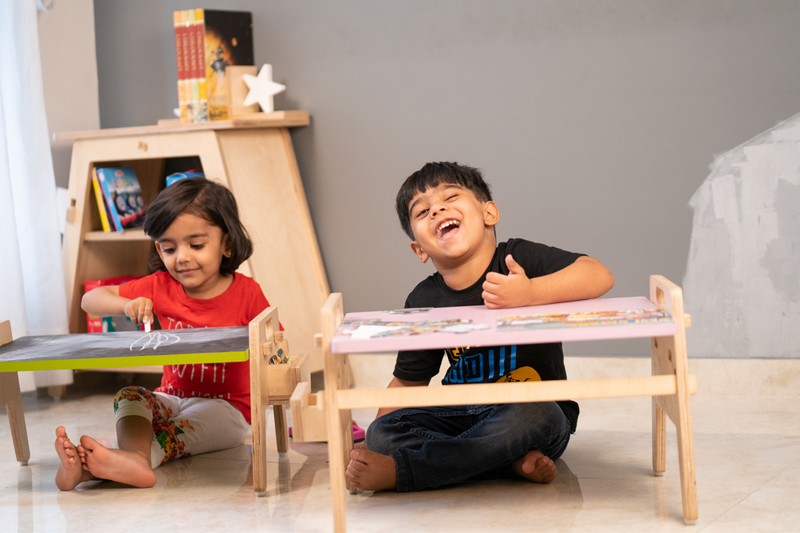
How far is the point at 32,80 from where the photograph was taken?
2.03m

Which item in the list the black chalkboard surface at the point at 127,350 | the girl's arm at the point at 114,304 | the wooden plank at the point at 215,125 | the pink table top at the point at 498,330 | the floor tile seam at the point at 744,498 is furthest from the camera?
the wooden plank at the point at 215,125

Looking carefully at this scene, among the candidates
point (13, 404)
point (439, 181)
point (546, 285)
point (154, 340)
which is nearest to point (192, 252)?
point (154, 340)

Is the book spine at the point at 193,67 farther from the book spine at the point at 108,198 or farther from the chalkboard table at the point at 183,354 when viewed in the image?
the chalkboard table at the point at 183,354

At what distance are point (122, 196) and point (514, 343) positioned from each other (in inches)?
60.9

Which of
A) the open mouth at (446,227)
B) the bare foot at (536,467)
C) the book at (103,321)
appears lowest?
the bare foot at (536,467)

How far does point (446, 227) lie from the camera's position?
132cm

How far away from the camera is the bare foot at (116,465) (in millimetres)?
1294

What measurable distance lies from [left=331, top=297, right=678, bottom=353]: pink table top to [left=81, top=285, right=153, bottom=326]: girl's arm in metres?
0.61

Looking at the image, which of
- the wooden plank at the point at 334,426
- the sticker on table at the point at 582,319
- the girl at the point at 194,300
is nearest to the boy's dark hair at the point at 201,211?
the girl at the point at 194,300

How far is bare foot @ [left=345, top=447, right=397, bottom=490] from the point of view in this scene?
3.95 feet

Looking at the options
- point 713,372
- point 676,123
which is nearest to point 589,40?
point 676,123

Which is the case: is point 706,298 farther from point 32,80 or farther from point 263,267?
point 32,80

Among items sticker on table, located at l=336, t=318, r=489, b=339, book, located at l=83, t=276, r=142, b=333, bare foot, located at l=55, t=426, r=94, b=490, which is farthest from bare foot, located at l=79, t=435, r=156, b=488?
book, located at l=83, t=276, r=142, b=333

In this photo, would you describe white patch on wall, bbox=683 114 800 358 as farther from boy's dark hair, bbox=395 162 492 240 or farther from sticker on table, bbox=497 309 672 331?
sticker on table, bbox=497 309 672 331
